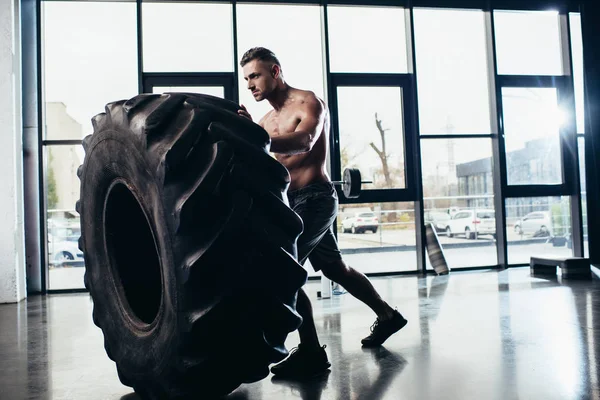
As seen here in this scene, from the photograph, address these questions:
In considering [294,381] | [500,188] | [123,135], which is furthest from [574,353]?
[500,188]

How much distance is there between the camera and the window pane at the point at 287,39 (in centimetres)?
543

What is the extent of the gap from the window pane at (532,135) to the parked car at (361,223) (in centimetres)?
176

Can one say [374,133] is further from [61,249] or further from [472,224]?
[61,249]

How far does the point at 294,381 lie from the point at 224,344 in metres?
0.85

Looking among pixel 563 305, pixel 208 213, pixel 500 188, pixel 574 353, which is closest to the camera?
pixel 208 213

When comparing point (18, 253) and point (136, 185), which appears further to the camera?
point (18, 253)

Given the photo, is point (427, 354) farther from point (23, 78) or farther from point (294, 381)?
point (23, 78)

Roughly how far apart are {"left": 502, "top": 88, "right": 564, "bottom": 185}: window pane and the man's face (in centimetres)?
466

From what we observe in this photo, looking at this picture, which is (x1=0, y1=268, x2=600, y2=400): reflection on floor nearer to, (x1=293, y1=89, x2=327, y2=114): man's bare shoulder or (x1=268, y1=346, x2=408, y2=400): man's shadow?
(x1=268, y1=346, x2=408, y2=400): man's shadow

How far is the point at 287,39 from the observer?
5543 millimetres

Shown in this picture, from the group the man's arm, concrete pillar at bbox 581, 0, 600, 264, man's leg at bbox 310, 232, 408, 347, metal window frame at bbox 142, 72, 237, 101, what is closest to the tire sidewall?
the man's arm

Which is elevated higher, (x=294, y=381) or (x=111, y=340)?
(x=111, y=340)

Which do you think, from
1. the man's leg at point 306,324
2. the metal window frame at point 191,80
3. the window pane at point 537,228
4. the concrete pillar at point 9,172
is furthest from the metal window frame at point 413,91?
the man's leg at point 306,324

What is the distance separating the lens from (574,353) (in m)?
2.23
